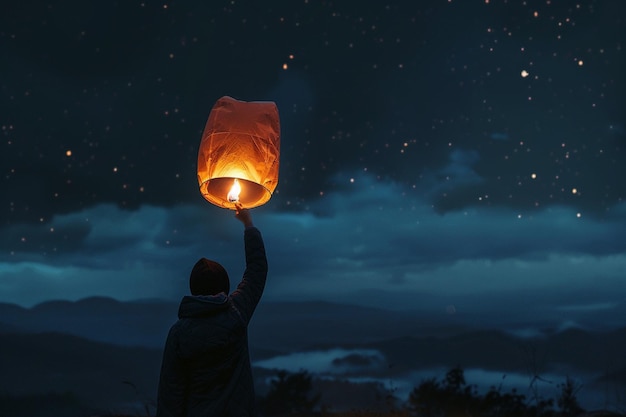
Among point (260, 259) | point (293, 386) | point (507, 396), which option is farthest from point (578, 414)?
point (260, 259)

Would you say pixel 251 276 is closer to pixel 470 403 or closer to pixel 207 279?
pixel 207 279

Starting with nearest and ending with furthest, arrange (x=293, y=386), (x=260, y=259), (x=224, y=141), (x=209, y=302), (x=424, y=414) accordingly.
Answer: (x=209, y=302)
(x=260, y=259)
(x=224, y=141)
(x=424, y=414)
(x=293, y=386)

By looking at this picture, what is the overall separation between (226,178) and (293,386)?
7.55 m

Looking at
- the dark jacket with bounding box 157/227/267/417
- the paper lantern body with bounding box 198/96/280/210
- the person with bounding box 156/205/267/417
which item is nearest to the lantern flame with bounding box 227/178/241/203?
the paper lantern body with bounding box 198/96/280/210

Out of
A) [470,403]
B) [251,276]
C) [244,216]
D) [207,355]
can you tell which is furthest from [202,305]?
[470,403]

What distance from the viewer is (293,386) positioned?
1156cm

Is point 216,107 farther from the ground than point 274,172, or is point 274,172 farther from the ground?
point 216,107

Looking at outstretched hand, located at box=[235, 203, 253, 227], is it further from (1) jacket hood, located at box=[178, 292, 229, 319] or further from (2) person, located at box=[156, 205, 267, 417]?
(1) jacket hood, located at box=[178, 292, 229, 319]

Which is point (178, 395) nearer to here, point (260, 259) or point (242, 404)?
point (242, 404)

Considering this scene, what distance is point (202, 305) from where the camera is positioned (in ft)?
12.1

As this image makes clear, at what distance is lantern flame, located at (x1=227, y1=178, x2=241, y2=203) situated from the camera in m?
4.46

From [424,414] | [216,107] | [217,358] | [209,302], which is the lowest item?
[424,414]

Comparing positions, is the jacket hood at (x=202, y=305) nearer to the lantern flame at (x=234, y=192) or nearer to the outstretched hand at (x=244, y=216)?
the outstretched hand at (x=244, y=216)

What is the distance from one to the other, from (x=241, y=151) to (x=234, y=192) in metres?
0.31
